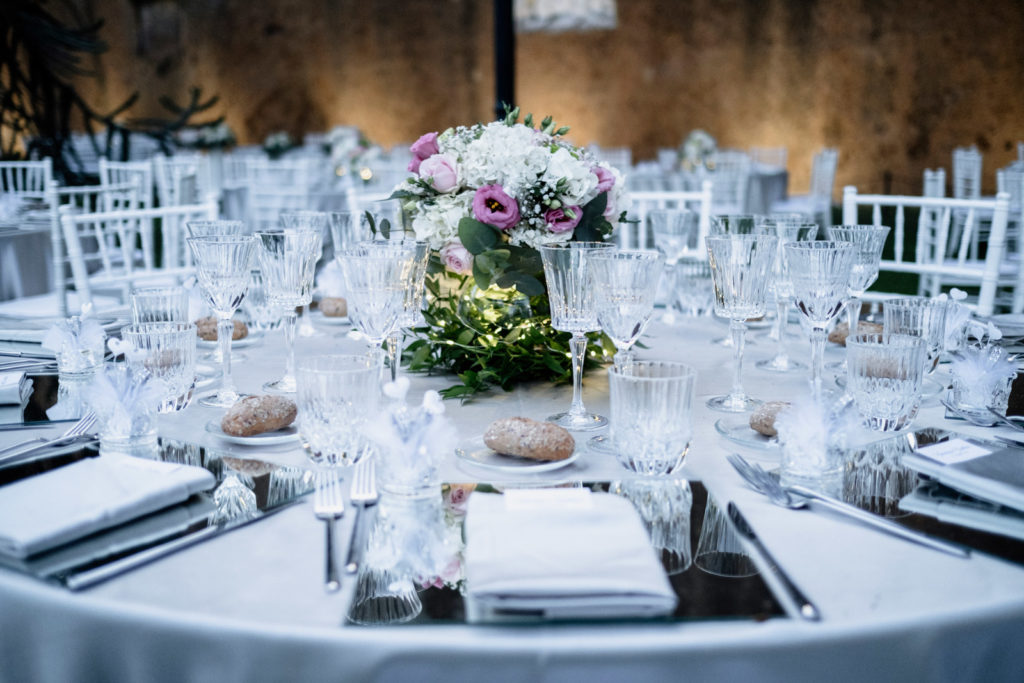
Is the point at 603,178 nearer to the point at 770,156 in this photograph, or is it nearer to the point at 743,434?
the point at 743,434

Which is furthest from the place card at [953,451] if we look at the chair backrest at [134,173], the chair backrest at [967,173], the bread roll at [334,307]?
the chair backrest at [967,173]

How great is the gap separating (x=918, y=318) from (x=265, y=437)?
1.02 metres

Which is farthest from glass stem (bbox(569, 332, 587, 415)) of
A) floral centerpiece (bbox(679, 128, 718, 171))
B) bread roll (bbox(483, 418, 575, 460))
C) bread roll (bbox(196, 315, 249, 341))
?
floral centerpiece (bbox(679, 128, 718, 171))

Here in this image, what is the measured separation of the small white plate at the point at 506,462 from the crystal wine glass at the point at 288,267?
46 cm

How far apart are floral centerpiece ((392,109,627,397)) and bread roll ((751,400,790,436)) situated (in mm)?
393

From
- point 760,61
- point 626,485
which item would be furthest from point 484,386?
point 760,61

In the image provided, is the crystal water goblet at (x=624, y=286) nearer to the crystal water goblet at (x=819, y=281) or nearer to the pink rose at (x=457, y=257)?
the crystal water goblet at (x=819, y=281)

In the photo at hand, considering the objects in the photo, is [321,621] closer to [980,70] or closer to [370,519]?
[370,519]

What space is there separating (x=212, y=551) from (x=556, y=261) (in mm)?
638

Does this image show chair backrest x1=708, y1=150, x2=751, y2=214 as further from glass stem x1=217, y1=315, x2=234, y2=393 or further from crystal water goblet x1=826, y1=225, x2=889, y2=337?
glass stem x1=217, y1=315, x2=234, y2=393

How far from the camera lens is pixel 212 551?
0.89 meters

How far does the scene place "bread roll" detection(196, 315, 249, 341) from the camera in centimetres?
184

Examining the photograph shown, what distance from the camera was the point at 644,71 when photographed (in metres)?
11.0

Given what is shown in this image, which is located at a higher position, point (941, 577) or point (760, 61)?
point (760, 61)
